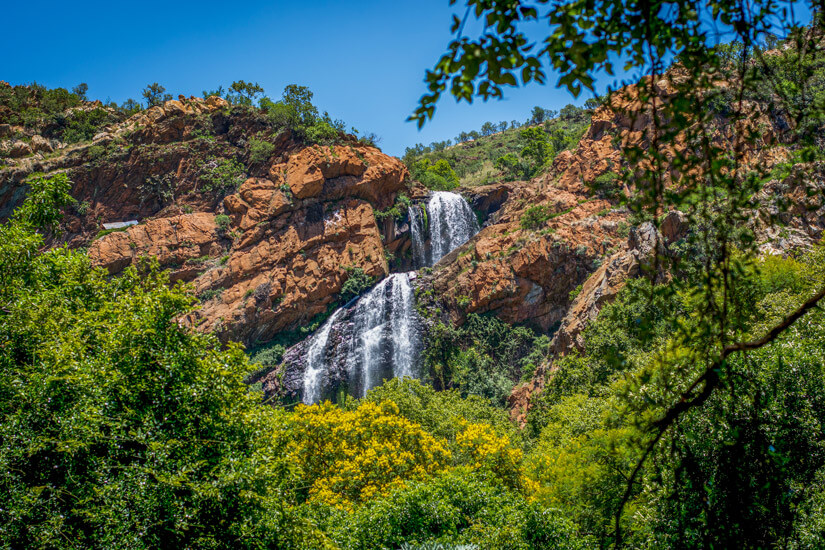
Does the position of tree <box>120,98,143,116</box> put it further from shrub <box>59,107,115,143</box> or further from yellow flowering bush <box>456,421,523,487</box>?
yellow flowering bush <box>456,421,523,487</box>

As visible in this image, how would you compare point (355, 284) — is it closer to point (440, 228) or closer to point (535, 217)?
point (440, 228)

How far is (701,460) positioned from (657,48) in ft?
22.2

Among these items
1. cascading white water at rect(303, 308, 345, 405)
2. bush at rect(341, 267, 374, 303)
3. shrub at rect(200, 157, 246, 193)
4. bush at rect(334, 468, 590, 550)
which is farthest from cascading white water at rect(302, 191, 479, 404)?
bush at rect(334, 468, 590, 550)

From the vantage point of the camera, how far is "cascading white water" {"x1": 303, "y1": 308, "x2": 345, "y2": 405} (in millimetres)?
35438

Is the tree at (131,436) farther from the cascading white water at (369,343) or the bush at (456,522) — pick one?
the cascading white water at (369,343)

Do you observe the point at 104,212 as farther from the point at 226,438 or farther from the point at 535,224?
the point at 226,438

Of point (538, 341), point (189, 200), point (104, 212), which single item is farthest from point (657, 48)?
point (104, 212)

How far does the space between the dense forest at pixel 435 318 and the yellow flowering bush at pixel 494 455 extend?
92 mm

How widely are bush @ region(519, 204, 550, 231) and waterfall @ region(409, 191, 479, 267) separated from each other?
8.02 meters

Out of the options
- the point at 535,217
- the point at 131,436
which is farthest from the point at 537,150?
the point at 131,436

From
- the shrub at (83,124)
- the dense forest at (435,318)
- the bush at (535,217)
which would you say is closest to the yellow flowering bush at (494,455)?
the dense forest at (435,318)

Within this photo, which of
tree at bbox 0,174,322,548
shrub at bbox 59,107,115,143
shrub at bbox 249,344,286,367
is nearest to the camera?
tree at bbox 0,174,322,548

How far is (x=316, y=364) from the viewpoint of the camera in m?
36.2

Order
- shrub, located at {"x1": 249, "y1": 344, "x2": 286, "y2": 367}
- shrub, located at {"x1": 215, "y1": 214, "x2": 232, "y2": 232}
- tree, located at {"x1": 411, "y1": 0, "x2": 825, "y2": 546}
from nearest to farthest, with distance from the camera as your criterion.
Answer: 1. tree, located at {"x1": 411, "y1": 0, "x2": 825, "y2": 546}
2. shrub, located at {"x1": 249, "y1": 344, "x2": 286, "y2": 367}
3. shrub, located at {"x1": 215, "y1": 214, "x2": 232, "y2": 232}
